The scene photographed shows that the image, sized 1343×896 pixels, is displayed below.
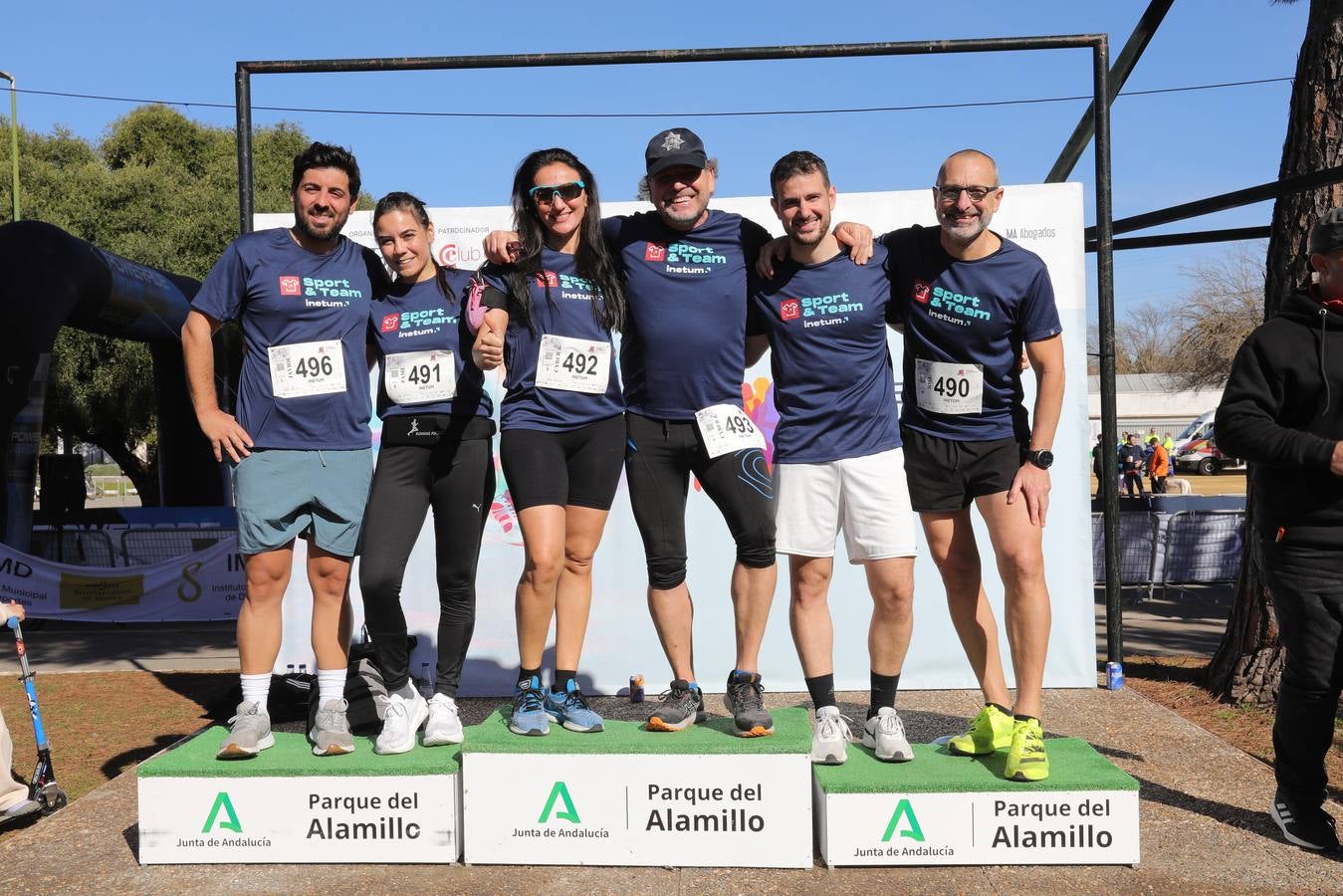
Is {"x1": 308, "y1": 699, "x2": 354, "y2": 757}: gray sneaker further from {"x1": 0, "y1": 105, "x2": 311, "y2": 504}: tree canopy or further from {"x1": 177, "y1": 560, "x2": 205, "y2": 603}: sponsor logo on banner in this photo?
{"x1": 0, "y1": 105, "x2": 311, "y2": 504}: tree canopy

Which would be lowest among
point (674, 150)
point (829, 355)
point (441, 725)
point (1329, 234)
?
point (441, 725)

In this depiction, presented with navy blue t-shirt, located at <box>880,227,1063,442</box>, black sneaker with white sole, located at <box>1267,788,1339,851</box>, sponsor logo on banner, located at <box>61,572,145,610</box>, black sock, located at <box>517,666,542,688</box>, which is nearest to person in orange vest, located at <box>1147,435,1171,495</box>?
sponsor logo on banner, located at <box>61,572,145,610</box>

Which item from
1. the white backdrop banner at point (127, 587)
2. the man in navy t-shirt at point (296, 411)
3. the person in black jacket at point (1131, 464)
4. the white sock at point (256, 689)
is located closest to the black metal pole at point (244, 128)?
the man in navy t-shirt at point (296, 411)

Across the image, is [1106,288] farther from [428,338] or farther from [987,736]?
[428,338]

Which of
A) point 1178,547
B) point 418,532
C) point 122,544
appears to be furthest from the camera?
point 122,544

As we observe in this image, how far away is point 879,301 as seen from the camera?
12.0 ft

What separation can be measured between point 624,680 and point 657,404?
8.87 ft

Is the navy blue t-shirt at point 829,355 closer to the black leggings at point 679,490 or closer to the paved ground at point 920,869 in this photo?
the black leggings at point 679,490

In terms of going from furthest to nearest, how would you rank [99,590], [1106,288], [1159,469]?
[1159,469]
[99,590]
[1106,288]

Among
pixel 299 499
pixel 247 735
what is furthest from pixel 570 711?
pixel 299 499

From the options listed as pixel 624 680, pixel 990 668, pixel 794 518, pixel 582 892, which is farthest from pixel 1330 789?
pixel 624 680

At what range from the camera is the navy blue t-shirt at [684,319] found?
360cm

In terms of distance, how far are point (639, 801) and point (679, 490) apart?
3.38 ft

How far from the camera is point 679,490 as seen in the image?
3.70 m
